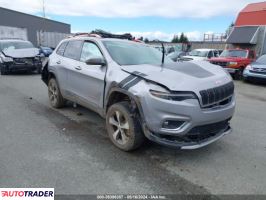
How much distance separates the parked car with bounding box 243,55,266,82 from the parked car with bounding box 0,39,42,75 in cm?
1070

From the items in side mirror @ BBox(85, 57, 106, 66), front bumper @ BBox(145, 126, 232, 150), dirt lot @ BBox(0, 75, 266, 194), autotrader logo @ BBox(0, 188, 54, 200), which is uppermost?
side mirror @ BBox(85, 57, 106, 66)

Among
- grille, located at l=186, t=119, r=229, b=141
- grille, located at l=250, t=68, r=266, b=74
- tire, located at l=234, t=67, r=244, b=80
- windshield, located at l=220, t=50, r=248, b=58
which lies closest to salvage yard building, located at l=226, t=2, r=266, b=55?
windshield, located at l=220, t=50, r=248, b=58

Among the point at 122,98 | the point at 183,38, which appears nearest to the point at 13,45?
the point at 122,98

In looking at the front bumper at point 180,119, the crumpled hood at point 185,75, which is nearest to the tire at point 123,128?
the front bumper at point 180,119

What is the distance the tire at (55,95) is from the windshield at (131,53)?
83.3 inches

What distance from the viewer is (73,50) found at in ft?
18.3

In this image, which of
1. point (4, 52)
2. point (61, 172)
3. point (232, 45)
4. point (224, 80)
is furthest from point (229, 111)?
point (232, 45)

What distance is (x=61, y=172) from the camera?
11.2 ft

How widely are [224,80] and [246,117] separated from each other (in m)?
2.75

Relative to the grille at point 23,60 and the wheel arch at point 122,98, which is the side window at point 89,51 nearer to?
the wheel arch at point 122,98

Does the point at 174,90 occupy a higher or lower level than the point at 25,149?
higher

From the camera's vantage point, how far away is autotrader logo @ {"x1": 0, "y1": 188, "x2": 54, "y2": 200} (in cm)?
291

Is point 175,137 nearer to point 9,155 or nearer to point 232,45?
point 9,155

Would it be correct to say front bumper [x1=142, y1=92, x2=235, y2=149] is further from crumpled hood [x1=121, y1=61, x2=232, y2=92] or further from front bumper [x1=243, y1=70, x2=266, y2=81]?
front bumper [x1=243, y1=70, x2=266, y2=81]
